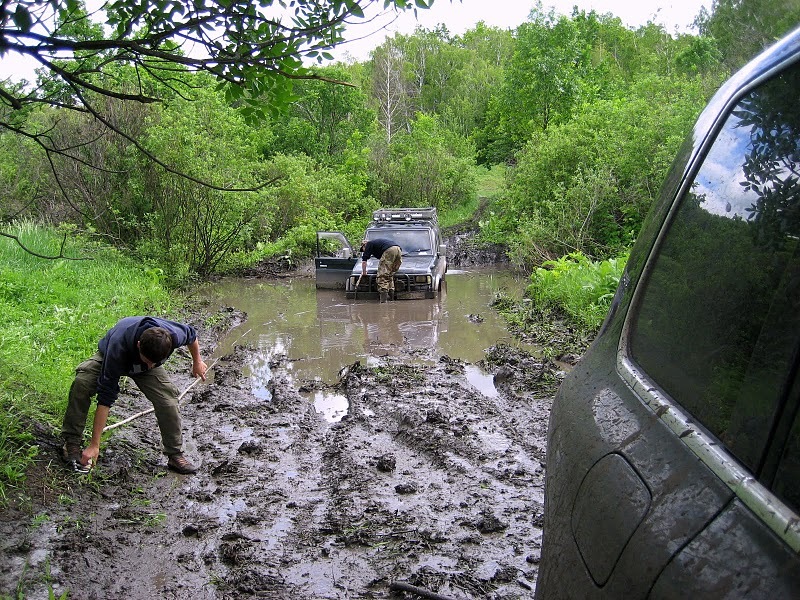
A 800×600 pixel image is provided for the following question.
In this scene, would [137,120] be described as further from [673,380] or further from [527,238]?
[673,380]

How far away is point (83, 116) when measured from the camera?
18078 millimetres

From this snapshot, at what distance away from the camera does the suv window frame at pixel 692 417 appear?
1100 mm

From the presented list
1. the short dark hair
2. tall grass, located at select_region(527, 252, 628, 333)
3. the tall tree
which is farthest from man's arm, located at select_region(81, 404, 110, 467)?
the tall tree

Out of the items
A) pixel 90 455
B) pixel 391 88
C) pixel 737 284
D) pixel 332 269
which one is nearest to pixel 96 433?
pixel 90 455

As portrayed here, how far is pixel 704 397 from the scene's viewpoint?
4.85 feet

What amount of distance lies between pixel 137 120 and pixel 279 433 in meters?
13.4

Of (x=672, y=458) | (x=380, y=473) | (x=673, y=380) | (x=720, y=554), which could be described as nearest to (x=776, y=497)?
(x=720, y=554)

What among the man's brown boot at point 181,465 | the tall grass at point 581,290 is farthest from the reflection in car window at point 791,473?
the tall grass at point 581,290

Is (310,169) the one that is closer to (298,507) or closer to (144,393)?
(144,393)

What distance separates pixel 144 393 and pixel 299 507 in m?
1.51

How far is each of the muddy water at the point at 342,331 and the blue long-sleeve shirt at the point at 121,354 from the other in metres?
2.76

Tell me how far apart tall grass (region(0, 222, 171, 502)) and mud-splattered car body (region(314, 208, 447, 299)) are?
3724 mm

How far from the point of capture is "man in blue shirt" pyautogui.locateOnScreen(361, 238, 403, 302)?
15531 mm

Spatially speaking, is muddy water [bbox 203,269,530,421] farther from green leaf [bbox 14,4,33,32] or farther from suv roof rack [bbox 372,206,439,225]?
green leaf [bbox 14,4,33,32]
